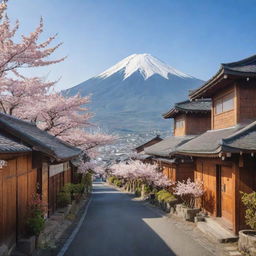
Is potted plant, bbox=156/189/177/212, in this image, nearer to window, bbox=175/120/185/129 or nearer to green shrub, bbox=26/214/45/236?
window, bbox=175/120/185/129

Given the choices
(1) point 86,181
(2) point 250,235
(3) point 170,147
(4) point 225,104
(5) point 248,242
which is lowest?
(1) point 86,181

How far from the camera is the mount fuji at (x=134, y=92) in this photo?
15225cm

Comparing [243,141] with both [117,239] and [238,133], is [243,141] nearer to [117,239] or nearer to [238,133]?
[238,133]

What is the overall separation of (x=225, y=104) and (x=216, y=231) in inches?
231

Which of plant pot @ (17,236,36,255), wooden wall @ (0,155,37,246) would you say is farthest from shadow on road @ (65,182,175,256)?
wooden wall @ (0,155,37,246)

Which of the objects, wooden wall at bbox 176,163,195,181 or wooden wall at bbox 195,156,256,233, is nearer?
wooden wall at bbox 195,156,256,233

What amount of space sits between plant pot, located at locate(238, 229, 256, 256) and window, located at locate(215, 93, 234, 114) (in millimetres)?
5877

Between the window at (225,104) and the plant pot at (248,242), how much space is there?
19.3ft

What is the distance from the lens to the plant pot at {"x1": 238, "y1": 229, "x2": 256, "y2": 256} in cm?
892

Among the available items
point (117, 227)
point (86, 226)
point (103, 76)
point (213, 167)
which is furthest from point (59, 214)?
point (103, 76)

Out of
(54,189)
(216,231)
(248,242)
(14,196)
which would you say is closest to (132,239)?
(216,231)

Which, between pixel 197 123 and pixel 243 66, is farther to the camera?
pixel 197 123

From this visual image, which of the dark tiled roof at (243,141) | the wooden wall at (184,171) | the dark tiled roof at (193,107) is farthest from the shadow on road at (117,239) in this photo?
the dark tiled roof at (193,107)

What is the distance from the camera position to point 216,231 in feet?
37.8
